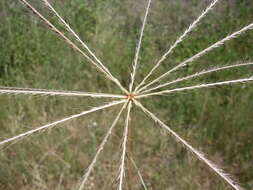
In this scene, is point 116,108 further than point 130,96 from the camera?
Yes

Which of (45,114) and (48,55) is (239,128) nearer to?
(45,114)

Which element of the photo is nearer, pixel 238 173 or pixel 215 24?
pixel 238 173

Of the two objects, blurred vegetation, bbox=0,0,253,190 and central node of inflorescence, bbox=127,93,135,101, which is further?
blurred vegetation, bbox=0,0,253,190

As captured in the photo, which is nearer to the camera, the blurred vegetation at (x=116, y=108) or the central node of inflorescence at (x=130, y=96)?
the central node of inflorescence at (x=130, y=96)

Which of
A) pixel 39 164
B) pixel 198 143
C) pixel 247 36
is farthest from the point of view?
pixel 247 36

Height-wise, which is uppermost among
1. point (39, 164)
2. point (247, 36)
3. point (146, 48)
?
point (247, 36)

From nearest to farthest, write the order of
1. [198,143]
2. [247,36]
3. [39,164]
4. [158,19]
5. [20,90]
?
[20,90] < [39,164] < [198,143] < [247,36] < [158,19]

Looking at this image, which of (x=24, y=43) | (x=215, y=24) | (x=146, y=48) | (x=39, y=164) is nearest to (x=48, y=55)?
(x=24, y=43)

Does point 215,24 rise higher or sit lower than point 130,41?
higher
